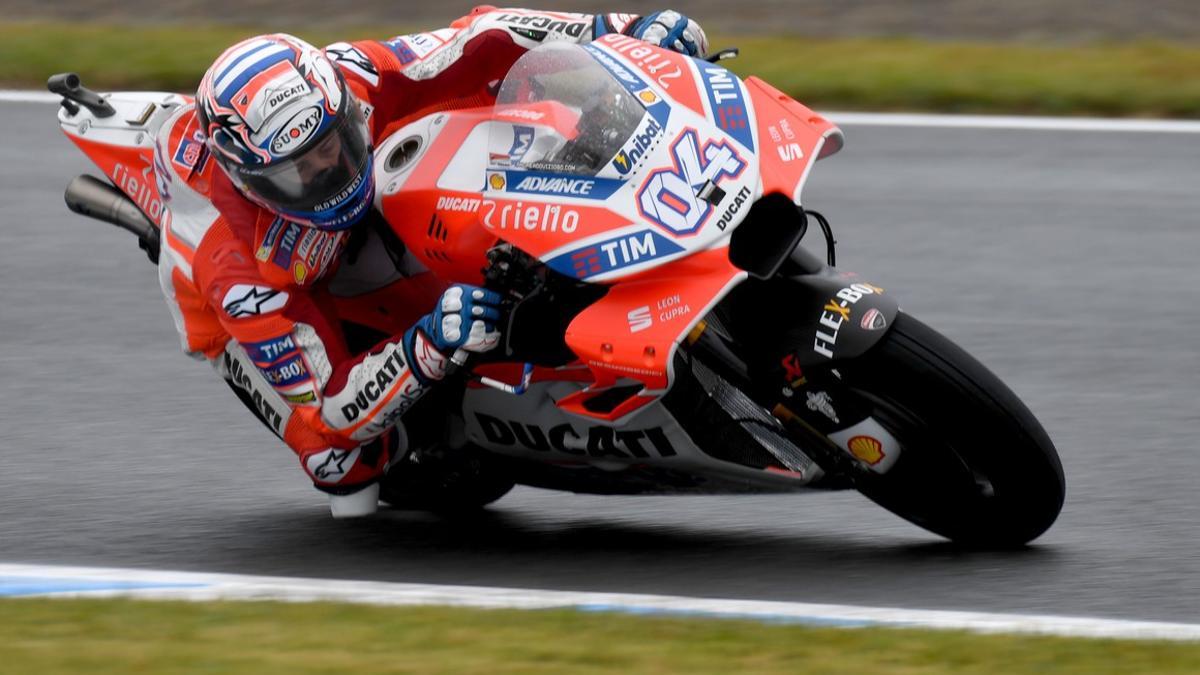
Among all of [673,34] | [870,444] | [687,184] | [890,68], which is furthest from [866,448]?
[890,68]

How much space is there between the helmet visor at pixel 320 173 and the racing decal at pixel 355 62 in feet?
1.83

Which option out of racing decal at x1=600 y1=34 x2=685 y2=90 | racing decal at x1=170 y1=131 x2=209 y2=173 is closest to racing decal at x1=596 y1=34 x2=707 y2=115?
racing decal at x1=600 y1=34 x2=685 y2=90

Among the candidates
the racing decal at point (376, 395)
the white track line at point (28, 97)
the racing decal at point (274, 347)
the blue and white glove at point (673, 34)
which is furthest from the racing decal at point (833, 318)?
the white track line at point (28, 97)

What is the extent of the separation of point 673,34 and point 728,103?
517mm

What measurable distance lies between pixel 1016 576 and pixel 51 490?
2704 mm

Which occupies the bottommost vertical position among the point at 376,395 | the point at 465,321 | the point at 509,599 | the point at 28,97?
the point at 28,97

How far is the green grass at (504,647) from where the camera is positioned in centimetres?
390

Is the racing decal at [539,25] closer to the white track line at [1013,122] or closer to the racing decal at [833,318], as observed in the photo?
the racing decal at [833,318]

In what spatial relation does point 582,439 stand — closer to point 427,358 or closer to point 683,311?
point 427,358

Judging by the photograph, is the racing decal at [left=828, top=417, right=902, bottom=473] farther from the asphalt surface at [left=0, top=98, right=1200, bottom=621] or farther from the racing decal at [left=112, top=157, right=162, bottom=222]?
the racing decal at [left=112, top=157, right=162, bottom=222]

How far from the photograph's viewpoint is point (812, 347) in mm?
4270

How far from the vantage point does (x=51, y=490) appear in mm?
5691

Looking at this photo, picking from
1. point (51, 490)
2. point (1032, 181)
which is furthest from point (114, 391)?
point (1032, 181)

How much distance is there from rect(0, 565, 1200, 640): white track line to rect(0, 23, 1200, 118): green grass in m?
5.44
